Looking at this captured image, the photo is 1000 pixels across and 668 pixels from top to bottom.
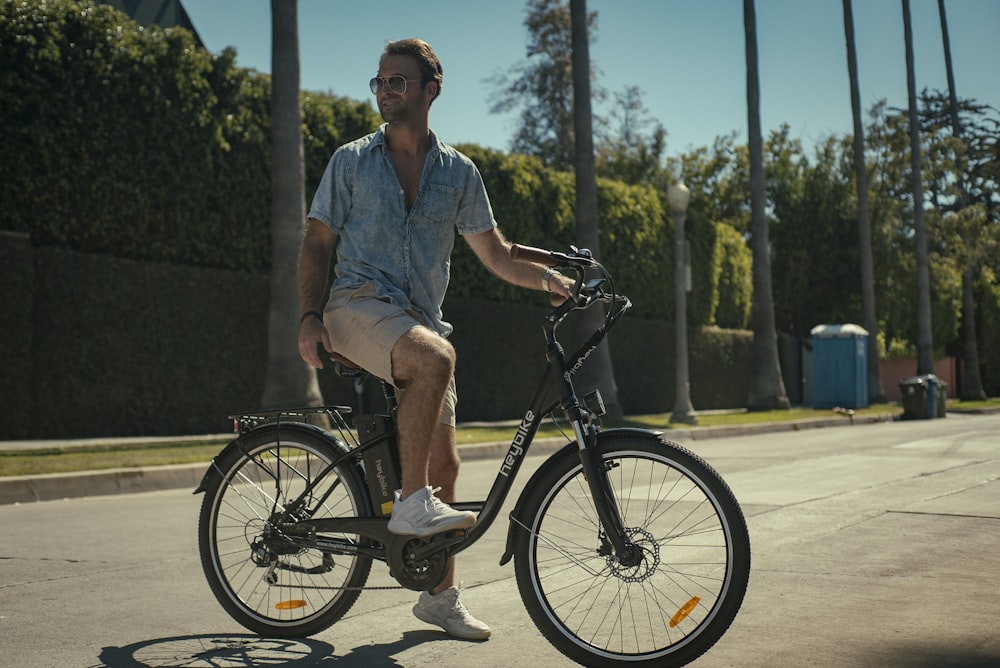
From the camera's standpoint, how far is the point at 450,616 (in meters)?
4.38

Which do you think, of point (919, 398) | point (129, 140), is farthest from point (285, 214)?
point (919, 398)

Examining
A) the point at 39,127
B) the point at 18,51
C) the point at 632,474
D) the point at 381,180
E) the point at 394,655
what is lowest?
the point at 394,655

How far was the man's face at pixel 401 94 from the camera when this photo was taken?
4289 millimetres

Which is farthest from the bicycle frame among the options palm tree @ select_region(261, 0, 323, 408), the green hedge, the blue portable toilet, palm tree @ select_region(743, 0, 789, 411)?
the blue portable toilet

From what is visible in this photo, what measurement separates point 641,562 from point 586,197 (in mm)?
17199

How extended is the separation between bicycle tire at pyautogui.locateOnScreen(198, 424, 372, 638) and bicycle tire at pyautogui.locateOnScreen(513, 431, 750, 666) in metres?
0.76

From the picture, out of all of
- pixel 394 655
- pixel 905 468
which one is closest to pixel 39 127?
pixel 905 468

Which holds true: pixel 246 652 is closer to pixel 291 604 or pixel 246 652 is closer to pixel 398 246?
pixel 291 604

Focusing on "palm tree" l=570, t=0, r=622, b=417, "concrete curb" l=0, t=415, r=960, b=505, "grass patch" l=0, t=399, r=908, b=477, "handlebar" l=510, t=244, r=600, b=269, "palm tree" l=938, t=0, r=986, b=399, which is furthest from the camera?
"palm tree" l=938, t=0, r=986, b=399

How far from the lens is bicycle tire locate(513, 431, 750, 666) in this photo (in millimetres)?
3621

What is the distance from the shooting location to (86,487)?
10.2m

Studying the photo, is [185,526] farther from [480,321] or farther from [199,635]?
[480,321]

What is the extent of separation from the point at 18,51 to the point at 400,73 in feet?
39.8

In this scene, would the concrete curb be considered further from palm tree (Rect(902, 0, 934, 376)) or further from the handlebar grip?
palm tree (Rect(902, 0, 934, 376))
